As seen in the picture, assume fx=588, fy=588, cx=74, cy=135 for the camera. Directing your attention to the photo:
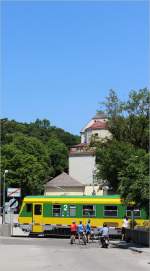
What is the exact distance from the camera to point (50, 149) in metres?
137

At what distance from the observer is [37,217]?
1741 inches

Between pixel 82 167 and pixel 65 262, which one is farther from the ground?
pixel 82 167

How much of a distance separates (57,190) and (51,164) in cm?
3501

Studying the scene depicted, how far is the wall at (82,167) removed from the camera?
106125 millimetres

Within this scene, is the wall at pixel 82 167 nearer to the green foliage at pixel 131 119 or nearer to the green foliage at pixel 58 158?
the green foliage at pixel 58 158

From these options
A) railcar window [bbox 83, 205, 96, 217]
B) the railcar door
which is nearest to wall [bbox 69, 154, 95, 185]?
the railcar door

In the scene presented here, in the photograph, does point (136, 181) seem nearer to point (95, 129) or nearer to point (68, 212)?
point (68, 212)

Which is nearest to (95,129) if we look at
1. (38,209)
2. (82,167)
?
(82,167)

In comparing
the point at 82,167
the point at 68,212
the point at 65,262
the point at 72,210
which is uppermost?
the point at 82,167

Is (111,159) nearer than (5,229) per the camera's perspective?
No

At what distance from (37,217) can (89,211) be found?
→ 3991 mm

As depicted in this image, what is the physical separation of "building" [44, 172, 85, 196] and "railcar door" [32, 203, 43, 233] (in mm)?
55420

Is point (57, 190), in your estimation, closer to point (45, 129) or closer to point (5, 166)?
point (5, 166)

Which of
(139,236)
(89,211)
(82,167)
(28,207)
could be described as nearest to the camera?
(139,236)
